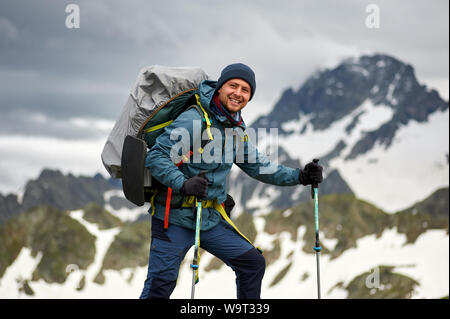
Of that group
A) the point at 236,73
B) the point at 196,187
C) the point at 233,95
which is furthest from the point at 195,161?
the point at 236,73

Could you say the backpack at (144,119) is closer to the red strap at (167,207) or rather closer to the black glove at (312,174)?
the red strap at (167,207)

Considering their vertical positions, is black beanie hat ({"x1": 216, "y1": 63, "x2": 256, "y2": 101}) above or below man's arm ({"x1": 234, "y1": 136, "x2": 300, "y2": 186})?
above

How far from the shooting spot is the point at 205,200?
734cm

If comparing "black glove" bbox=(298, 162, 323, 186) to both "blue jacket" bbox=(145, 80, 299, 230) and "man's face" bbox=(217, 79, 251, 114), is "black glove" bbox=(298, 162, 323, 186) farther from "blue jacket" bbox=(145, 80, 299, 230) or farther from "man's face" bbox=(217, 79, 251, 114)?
"man's face" bbox=(217, 79, 251, 114)

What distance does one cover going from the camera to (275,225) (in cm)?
17912

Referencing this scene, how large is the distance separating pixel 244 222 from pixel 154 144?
18009 cm

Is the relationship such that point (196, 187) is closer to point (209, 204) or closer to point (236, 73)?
point (209, 204)

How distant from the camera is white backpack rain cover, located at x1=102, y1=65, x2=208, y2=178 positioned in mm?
7082

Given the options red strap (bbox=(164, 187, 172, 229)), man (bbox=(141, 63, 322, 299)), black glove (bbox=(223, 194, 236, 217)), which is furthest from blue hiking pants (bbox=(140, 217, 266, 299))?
black glove (bbox=(223, 194, 236, 217))

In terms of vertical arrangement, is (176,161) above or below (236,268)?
above

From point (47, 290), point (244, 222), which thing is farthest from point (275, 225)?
point (47, 290)

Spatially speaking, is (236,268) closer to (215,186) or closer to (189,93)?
(215,186)
